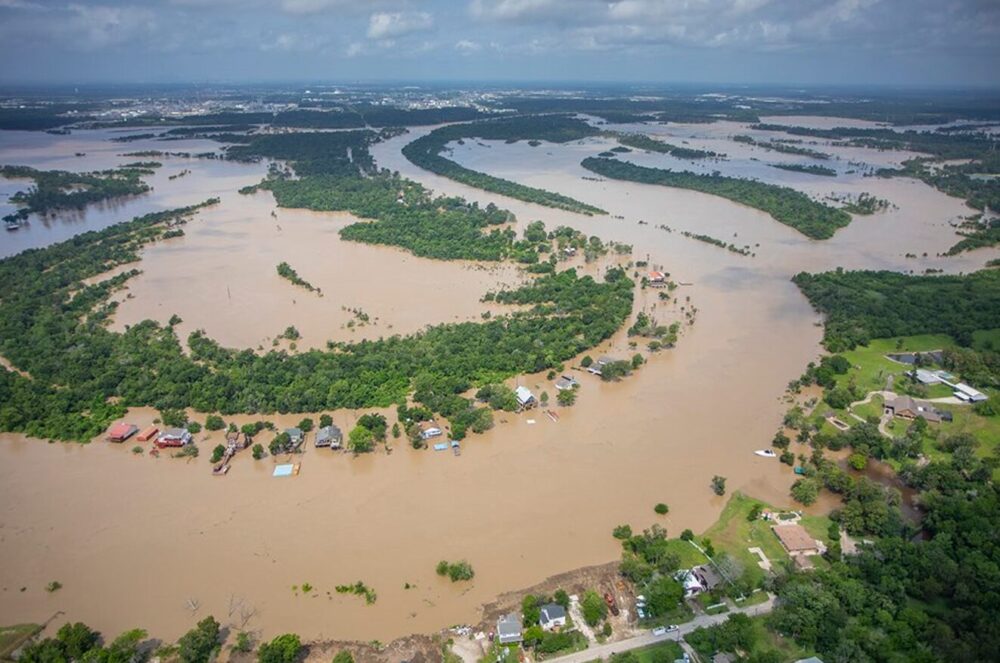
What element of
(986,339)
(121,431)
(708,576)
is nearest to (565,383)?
(708,576)

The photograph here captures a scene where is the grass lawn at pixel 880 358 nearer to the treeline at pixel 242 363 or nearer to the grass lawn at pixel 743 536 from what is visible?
the grass lawn at pixel 743 536

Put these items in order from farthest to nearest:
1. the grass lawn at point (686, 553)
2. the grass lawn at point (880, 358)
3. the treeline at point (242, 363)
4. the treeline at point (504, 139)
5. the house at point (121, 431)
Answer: the treeline at point (504, 139) < the grass lawn at point (880, 358) < the treeline at point (242, 363) < the house at point (121, 431) < the grass lawn at point (686, 553)

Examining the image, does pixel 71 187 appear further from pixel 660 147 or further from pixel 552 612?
pixel 660 147

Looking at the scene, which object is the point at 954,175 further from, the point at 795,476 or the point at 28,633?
the point at 28,633

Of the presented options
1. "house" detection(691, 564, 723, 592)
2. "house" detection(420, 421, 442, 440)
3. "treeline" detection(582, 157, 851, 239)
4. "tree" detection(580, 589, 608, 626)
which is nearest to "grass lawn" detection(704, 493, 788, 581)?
"house" detection(691, 564, 723, 592)

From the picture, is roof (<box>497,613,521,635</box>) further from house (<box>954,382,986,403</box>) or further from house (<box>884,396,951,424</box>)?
house (<box>954,382,986,403</box>)

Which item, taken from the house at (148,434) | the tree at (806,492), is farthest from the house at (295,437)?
the tree at (806,492)

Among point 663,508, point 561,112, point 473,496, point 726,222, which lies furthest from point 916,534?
point 561,112
